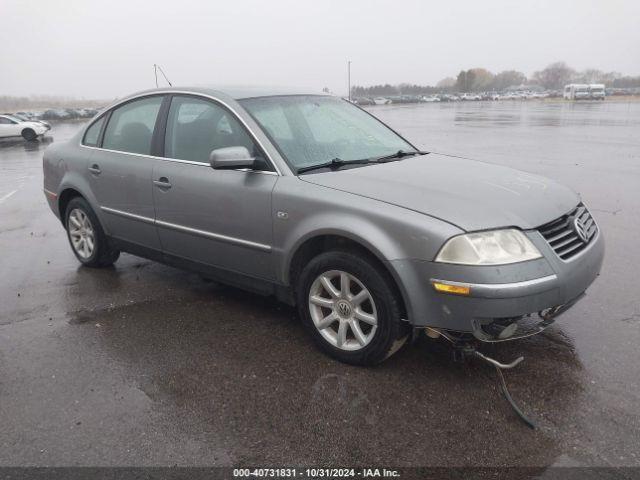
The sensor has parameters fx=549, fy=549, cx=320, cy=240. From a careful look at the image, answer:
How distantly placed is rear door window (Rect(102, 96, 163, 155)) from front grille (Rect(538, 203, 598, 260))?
313cm

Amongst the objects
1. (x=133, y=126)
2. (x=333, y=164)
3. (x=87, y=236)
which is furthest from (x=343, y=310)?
(x=87, y=236)

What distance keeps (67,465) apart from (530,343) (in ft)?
9.35

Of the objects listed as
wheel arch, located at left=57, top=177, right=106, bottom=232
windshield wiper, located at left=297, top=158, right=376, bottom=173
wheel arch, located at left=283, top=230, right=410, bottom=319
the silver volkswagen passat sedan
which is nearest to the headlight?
the silver volkswagen passat sedan

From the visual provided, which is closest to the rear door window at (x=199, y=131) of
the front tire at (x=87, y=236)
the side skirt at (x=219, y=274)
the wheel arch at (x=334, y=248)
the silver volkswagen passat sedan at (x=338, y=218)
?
the silver volkswagen passat sedan at (x=338, y=218)

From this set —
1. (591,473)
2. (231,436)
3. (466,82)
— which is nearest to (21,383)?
(231,436)

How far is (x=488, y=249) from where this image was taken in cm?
292

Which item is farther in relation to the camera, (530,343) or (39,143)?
(39,143)

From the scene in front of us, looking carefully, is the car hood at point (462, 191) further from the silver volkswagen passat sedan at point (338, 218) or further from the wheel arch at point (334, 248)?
the wheel arch at point (334, 248)

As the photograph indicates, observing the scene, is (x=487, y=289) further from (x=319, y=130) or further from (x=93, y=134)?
(x=93, y=134)

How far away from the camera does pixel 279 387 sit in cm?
322

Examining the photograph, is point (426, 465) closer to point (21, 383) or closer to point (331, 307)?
point (331, 307)

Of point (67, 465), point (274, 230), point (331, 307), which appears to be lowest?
point (67, 465)

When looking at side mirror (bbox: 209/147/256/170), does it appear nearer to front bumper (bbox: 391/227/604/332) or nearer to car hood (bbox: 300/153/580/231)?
car hood (bbox: 300/153/580/231)

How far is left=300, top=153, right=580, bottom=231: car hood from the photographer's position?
3049 mm
